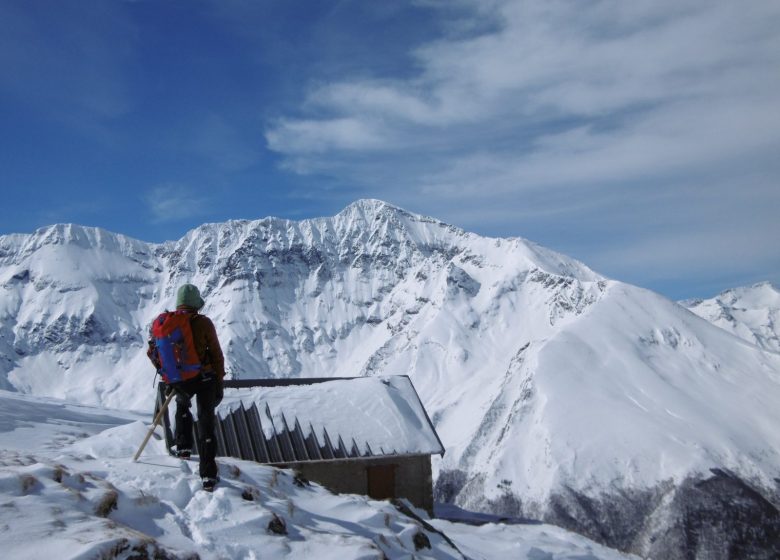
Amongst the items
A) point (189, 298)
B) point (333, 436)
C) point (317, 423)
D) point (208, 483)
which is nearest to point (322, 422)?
point (317, 423)

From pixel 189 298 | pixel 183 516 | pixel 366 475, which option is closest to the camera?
pixel 183 516

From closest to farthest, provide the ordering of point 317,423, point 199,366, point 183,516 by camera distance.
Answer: point 183,516, point 199,366, point 317,423

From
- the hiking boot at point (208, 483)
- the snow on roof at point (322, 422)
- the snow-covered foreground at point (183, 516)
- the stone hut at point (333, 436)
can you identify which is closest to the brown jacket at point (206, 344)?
the hiking boot at point (208, 483)

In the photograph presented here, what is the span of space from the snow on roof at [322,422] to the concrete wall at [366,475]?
33cm

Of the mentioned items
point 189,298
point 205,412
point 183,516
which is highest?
point 189,298

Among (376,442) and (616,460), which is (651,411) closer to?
(616,460)

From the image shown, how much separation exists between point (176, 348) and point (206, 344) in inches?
16.1

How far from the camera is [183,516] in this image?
7629mm

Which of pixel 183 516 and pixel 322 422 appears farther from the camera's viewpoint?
pixel 322 422

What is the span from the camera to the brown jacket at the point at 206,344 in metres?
8.55

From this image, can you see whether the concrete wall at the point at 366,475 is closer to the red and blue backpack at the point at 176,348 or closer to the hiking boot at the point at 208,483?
the hiking boot at the point at 208,483

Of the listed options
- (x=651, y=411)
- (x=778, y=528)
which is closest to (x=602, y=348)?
(x=651, y=411)

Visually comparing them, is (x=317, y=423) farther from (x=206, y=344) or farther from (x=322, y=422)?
(x=206, y=344)

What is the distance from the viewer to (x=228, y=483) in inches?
357
